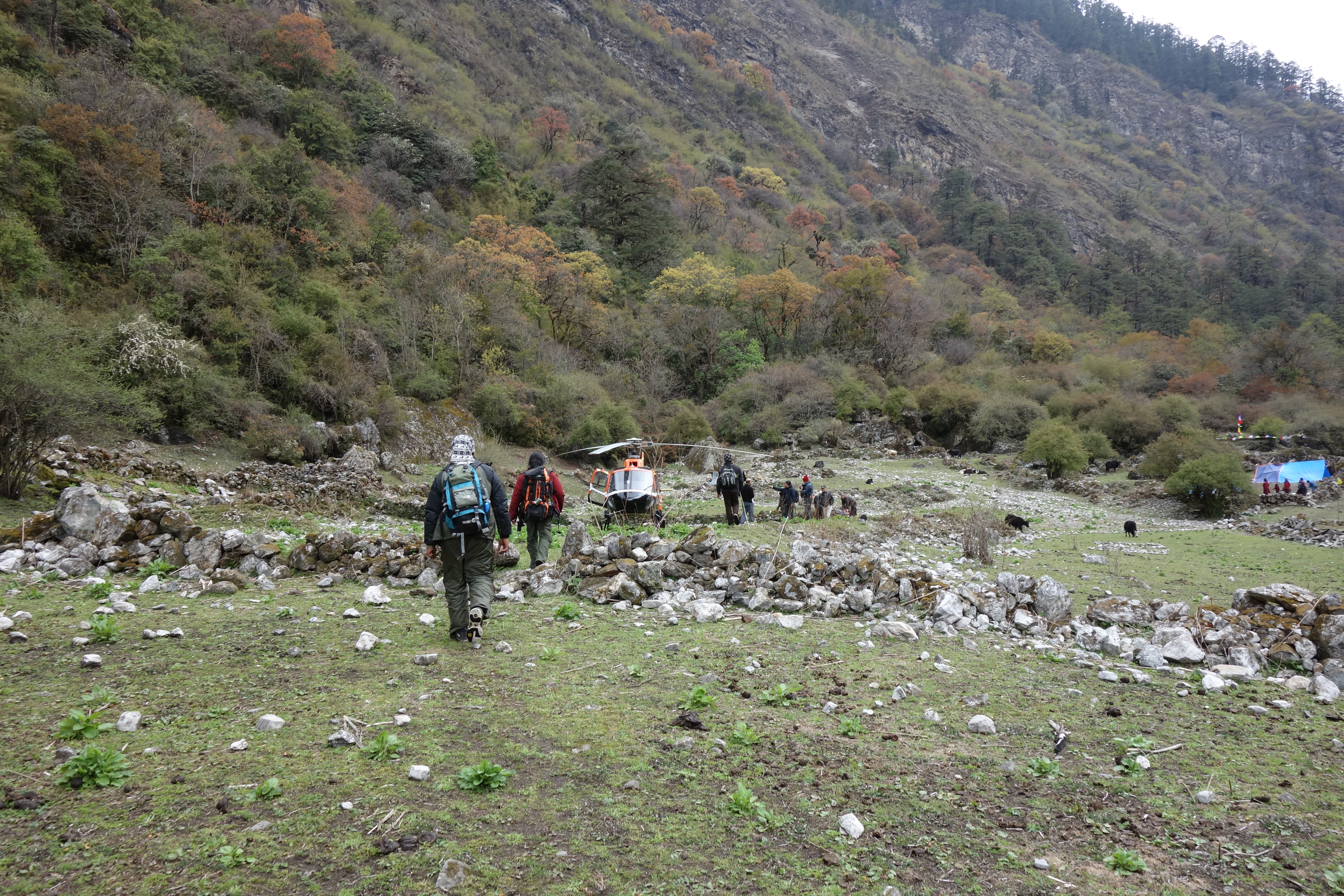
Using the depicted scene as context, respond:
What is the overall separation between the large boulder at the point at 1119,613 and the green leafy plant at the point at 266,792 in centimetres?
694

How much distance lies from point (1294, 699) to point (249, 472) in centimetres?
1802

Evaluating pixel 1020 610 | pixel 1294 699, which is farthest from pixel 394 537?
pixel 1294 699

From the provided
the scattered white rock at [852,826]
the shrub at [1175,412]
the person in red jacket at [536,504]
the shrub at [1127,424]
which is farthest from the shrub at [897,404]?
the scattered white rock at [852,826]

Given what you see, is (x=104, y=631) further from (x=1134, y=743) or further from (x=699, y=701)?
(x=1134, y=743)

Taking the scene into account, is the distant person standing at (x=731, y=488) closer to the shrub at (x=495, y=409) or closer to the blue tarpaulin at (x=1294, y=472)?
the shrub at (x=495, y=409)

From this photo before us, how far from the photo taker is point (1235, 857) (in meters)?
2.59

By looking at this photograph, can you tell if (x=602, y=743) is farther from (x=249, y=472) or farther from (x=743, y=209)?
(x=743, y=209)

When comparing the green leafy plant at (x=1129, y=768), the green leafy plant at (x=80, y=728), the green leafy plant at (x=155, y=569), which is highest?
the green leafy plant at (x=80, y=728)

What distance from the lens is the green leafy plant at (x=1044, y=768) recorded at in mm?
3279

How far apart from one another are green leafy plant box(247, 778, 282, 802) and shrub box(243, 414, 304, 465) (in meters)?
16.5

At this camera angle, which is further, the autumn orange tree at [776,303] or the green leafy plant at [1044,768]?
the autumn orange tree at [776,303]

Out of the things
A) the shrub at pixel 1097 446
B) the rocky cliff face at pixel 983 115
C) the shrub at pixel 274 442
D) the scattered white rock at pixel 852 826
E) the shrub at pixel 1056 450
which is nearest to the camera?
the scattered white rock at pixel 852 826

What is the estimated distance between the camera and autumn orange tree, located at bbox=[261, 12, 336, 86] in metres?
37.6

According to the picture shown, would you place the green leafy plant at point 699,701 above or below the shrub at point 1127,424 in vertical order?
above
